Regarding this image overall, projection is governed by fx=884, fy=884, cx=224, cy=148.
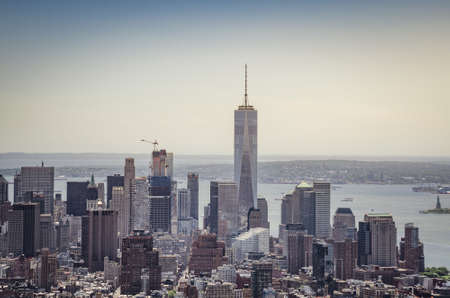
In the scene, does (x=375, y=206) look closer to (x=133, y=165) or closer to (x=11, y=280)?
(x=133, y=165)

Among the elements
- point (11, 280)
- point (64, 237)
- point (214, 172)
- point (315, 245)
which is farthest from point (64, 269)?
point (214, 172)

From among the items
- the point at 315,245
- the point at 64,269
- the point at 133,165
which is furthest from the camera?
the point at 133,165

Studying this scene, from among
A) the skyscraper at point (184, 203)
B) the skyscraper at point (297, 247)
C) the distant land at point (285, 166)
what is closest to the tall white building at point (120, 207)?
the distant land at point (285, 166)

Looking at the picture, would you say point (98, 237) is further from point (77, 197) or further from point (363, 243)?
point (363, 243)

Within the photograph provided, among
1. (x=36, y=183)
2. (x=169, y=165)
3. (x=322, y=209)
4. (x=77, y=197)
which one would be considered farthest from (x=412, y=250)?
(x=36, y=183)

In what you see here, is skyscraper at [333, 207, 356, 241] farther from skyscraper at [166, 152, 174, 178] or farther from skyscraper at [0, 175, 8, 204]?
skyscraper at [0, 175, 8, 204]

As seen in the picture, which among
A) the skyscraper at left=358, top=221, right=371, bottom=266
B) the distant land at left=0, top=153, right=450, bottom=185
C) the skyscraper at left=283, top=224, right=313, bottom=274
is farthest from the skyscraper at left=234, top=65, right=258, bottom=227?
the skyscraper at left=358, top=221, right=371, bottom=266
